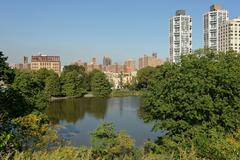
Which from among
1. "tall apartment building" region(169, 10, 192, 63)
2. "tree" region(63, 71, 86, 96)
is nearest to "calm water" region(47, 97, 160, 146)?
"tree" region(63, 71, 86, 96)

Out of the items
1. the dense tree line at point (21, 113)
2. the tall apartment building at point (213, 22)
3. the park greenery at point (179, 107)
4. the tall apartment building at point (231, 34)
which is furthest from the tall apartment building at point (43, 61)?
the park greenery at point (179, 107)

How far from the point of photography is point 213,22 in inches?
3366

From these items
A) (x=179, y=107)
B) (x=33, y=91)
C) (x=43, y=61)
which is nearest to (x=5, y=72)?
(x=179, y=107)

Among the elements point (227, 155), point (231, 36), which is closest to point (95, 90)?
point (231, 36)

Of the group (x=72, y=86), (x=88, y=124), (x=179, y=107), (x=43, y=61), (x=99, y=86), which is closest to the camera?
(x=179, y=107)

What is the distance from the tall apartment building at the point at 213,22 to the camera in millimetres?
83338

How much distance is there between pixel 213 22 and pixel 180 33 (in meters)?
9.97

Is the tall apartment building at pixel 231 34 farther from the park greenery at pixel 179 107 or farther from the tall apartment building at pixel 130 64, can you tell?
the park greenery at pixel 179 107

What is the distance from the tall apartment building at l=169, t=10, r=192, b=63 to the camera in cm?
9222

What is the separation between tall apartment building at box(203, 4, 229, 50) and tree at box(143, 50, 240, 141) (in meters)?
70.1

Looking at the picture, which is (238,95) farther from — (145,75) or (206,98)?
(145,75)

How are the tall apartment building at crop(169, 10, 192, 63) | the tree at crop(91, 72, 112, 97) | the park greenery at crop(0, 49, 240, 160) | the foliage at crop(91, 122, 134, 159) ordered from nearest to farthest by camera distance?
the foliage at crop(91, 122, 134, 159) → the park greenery at crop(0, 49, 240, 160) → the tree at crop(91, 72, 112, 97) → the tall apartment building at crop(169, 10, 192, 63)

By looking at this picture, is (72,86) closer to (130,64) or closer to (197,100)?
(197,100)

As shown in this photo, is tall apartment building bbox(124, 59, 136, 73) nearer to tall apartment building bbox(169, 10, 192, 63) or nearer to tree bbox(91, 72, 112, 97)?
tall apartment building bbox(169, 10, 192, 63)
